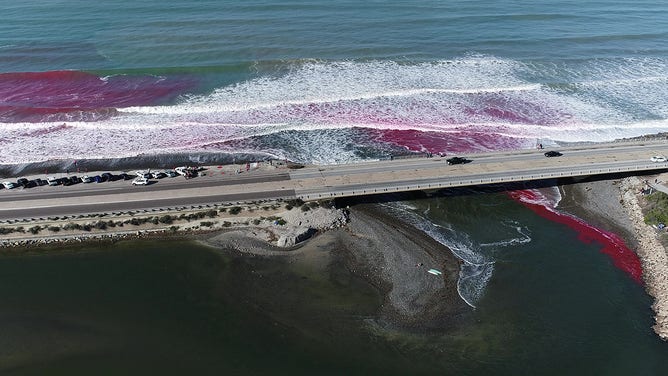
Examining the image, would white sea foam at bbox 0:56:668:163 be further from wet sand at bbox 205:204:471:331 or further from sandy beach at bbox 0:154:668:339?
wet sand at bbox 205:204:471:331

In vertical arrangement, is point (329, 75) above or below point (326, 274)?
above

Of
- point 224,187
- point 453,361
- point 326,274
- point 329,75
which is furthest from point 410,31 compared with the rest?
point 453,361

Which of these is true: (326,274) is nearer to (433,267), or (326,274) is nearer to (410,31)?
(433,267)

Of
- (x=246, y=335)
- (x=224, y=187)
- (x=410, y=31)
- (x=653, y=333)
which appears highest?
(x=410, y=31)

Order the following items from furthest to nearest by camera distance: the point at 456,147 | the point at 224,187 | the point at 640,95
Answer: the point at 640,95, the point at 456,147, the point at 224,187

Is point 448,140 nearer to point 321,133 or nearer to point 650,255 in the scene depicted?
point 321,133
